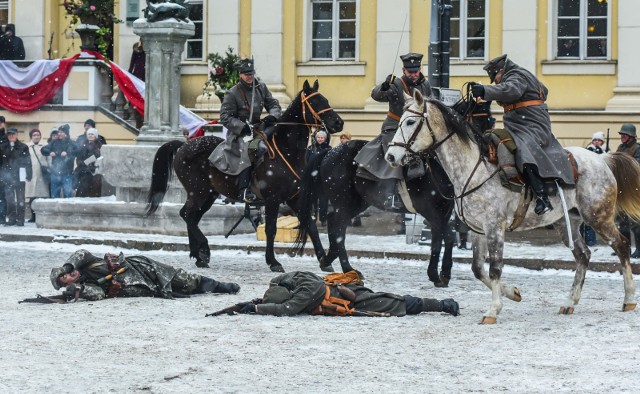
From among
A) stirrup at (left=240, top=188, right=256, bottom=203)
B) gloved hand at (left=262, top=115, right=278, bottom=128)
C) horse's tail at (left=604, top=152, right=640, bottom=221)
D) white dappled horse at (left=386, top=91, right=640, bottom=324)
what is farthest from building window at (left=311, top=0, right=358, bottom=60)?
white dappled horse at (left=386, top=91, right=640, bottom=324)

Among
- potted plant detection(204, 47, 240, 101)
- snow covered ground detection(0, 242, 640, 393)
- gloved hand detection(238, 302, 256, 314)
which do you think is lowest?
snow covered ground detection(0, 242, 640, 393)

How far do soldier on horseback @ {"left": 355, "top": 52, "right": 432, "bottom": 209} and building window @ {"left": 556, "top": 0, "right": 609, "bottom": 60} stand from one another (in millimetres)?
12996

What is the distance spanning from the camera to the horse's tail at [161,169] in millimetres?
18922

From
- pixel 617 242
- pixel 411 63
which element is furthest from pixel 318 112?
pixel 617 242

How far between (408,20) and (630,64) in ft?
15.4

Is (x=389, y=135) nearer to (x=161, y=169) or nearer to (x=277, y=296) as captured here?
(x=277, y=296)

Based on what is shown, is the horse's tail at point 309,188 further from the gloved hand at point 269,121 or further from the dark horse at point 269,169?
the gloved hand at point 269,121

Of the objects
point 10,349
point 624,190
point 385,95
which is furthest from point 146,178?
point 10,349

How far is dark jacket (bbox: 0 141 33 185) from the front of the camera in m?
24.8

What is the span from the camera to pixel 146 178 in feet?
73.4

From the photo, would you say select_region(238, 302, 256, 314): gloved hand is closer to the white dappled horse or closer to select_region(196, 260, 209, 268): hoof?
the white dappled horse

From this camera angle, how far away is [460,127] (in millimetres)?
12820

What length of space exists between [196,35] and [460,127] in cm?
1864

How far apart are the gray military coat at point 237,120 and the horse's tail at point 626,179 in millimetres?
4865
